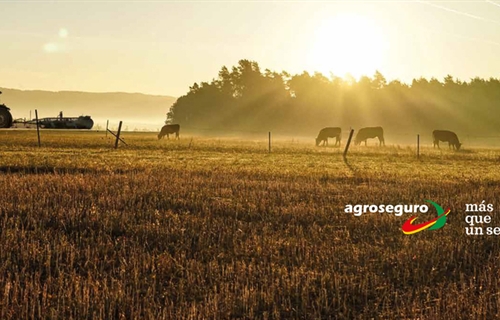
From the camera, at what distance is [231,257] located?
30.2 ft

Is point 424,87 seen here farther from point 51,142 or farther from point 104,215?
point 104,215

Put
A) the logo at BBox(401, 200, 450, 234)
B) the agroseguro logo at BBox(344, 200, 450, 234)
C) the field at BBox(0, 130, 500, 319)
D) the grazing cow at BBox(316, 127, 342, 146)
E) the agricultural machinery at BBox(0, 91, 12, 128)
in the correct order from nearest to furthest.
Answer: the field at BBox(0, 130, 500, 319) → the logo at BBox(401, 200, 450, 234) → the agroseguro logo at BBox(344, 200, 450, 234) → the agricultural machinery at BBox(0, 91, 12, 128) → the grazing cow at BBox(316, 127, 342, 146)

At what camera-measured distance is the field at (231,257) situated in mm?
6992

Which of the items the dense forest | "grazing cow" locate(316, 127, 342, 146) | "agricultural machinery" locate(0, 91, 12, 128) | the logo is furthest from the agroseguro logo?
the dense forest

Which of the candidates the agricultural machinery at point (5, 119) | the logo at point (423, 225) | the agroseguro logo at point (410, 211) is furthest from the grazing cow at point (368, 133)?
the logo at point (423, 225)

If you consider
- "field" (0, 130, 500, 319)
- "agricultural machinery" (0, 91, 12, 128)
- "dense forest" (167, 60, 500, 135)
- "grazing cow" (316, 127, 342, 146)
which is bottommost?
"field" (0, 130, 500, 319)

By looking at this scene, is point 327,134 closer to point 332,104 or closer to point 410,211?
point 410,211

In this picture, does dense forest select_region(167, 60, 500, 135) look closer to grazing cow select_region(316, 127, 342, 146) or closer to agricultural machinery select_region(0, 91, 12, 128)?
grazing cow select_region(316, 127, 342, 146)

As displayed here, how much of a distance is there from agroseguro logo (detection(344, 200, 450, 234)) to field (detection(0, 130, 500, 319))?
0.74ft

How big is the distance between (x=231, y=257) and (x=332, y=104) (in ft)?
347

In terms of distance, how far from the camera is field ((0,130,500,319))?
6.99 metres

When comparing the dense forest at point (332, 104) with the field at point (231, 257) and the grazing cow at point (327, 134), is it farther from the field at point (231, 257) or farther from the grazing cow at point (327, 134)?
the field at point (231, 257)

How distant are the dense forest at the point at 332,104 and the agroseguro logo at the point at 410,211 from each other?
290 ft

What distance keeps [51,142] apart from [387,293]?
4038 cm
